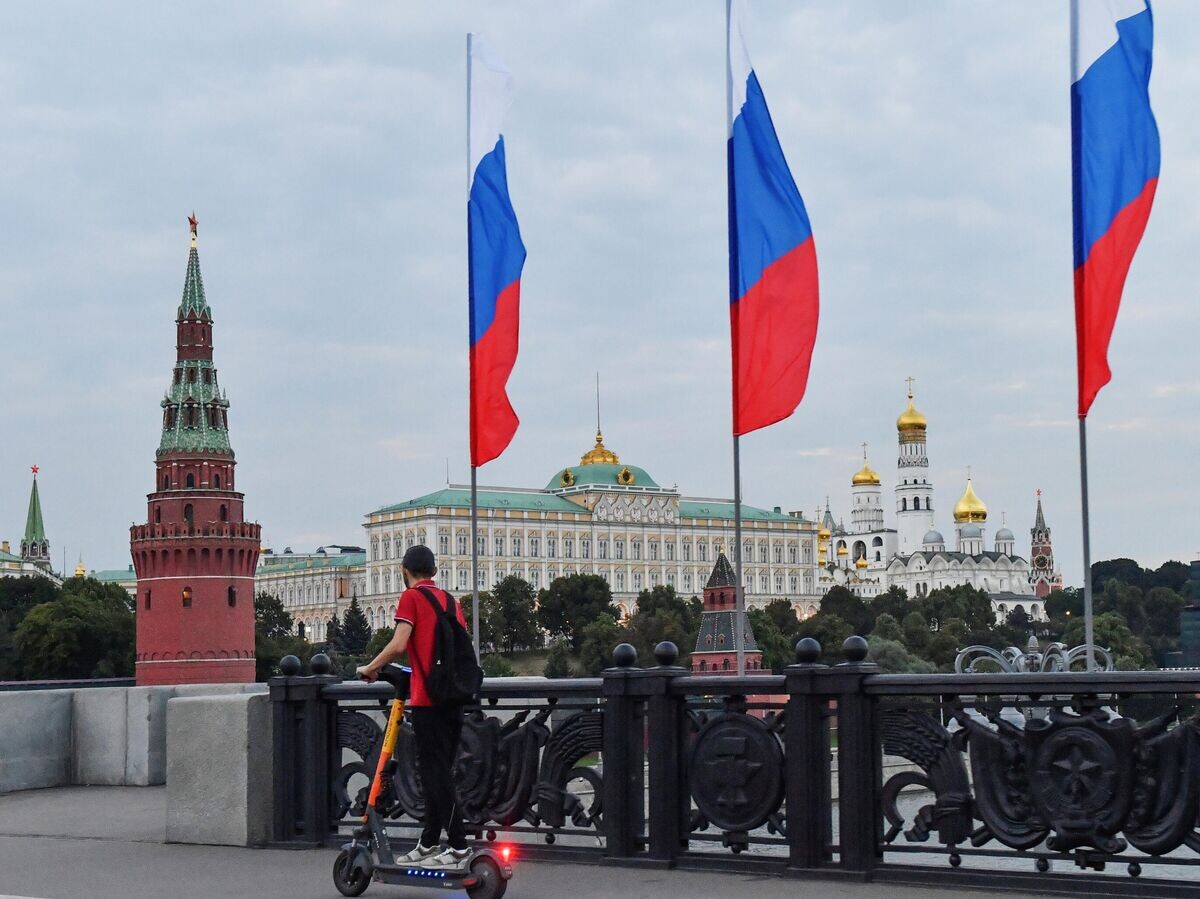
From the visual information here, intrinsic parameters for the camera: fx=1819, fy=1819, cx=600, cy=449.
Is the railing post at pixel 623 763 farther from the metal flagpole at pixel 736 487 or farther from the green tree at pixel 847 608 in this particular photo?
the green tree at pixel 847 608

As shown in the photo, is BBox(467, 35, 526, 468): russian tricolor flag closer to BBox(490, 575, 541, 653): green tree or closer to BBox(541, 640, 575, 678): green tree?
BBox(541, 640, 575, 678): green tree

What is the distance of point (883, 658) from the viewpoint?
9362cm

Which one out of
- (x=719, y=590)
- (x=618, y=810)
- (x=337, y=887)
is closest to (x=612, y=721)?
(x=618, y=810)

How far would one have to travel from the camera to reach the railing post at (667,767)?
9.53 meters

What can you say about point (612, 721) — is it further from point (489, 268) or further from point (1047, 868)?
point (489, 268)

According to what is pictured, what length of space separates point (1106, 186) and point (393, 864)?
21.8 feet

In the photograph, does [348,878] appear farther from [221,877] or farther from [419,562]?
[419,562]

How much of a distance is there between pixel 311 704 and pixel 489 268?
5381 mm

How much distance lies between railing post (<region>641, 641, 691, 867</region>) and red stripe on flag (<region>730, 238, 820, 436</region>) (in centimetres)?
410

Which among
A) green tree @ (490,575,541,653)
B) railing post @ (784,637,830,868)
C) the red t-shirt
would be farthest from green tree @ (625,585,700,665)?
the red t-shirt

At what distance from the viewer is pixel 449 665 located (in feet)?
28.6

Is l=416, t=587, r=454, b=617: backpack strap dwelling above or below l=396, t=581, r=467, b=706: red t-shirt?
above

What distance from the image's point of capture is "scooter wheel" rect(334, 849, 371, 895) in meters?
8.74

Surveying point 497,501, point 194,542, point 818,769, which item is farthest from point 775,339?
point 497,501
